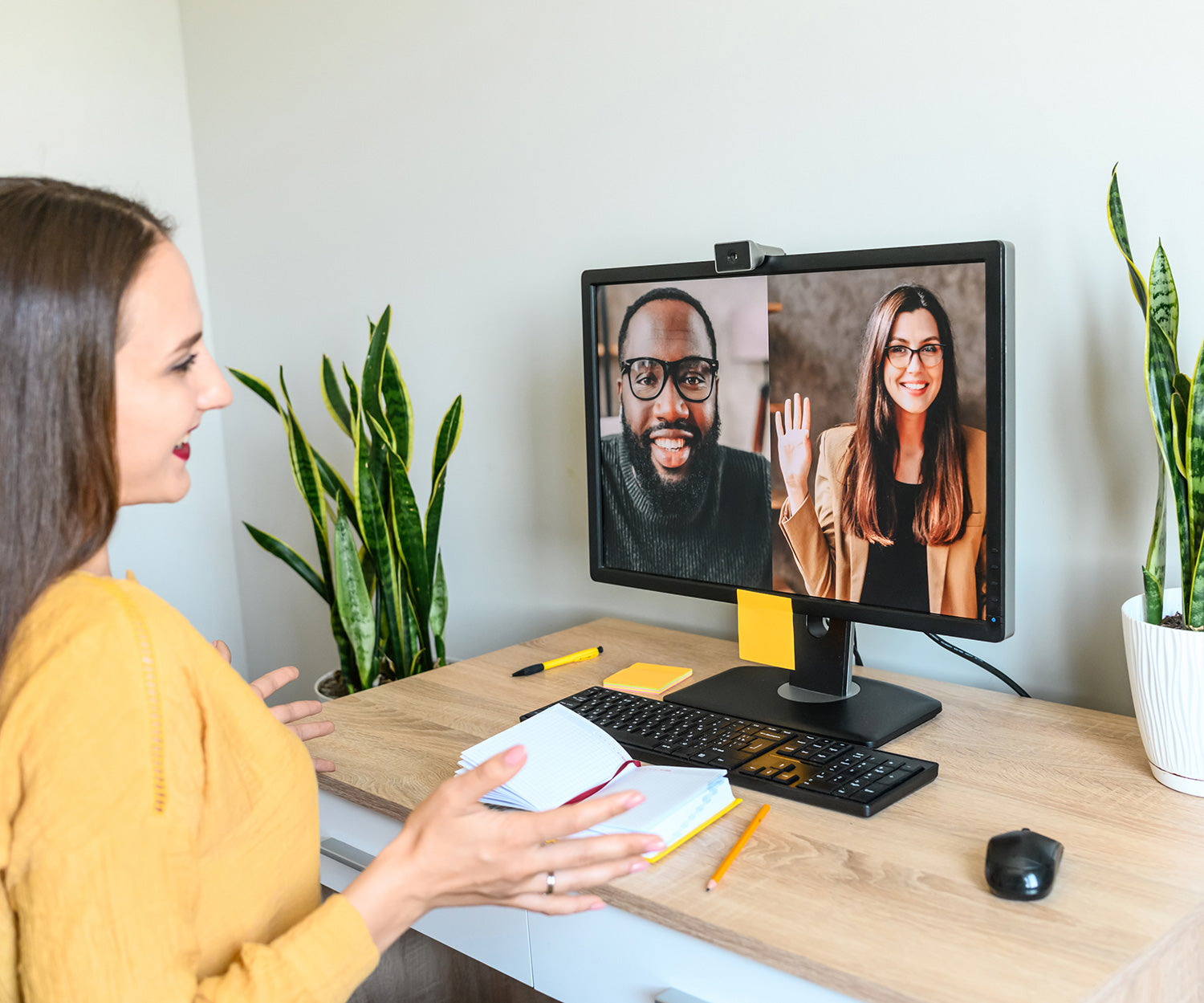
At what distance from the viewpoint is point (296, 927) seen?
759mm

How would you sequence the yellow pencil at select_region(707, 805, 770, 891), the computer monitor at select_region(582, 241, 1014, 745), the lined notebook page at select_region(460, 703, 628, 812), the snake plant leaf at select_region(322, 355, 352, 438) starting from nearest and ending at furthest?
the yellow pencil at select_region(707, 805, 770, 891)
the lined notebook page at select_region(460, 703, 628, 812)
the computer monitor at select_region(582, 241, 1014, 745)
the snake plant leaf at select_region(322, 355, 352, 438)

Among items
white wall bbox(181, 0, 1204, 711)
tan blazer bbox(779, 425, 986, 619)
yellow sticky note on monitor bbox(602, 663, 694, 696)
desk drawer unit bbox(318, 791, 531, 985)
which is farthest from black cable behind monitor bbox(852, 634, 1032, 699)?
desk drawer unit bbox(318, 791, 531, 985)

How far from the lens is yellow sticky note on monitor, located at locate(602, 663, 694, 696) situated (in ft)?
4.56

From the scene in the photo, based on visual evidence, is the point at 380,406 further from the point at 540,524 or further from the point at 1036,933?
the point at 1036,933

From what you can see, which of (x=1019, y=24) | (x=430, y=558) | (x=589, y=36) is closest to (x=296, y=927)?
(x=430, y=558)

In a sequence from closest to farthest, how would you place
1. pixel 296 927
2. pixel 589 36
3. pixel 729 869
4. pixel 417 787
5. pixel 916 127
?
1. pixel 296 927
2. pixel 729 869
3. pixel 417 787
4. pixel 916 127
5. pixel 589 36

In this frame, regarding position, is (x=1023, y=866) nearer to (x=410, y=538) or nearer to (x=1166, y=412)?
(x=1166, y=412)

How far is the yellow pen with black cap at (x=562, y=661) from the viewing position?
4.93ft

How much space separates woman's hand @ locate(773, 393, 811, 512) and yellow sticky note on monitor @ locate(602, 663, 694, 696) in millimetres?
298

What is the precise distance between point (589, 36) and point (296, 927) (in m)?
1.42

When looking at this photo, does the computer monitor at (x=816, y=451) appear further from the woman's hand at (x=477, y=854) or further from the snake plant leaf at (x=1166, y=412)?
the woman's hand at (x=477, y=854)

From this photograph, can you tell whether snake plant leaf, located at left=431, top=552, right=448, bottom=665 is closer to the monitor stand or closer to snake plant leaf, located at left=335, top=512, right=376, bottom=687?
snake plant leaf, located at left=335, top=512, right=376, bottom=687

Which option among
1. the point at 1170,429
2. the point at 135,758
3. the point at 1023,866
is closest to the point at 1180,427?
the point at 1170,429

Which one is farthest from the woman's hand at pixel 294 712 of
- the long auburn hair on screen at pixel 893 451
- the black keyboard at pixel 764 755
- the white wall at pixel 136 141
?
the white wall at pixel 136 141
